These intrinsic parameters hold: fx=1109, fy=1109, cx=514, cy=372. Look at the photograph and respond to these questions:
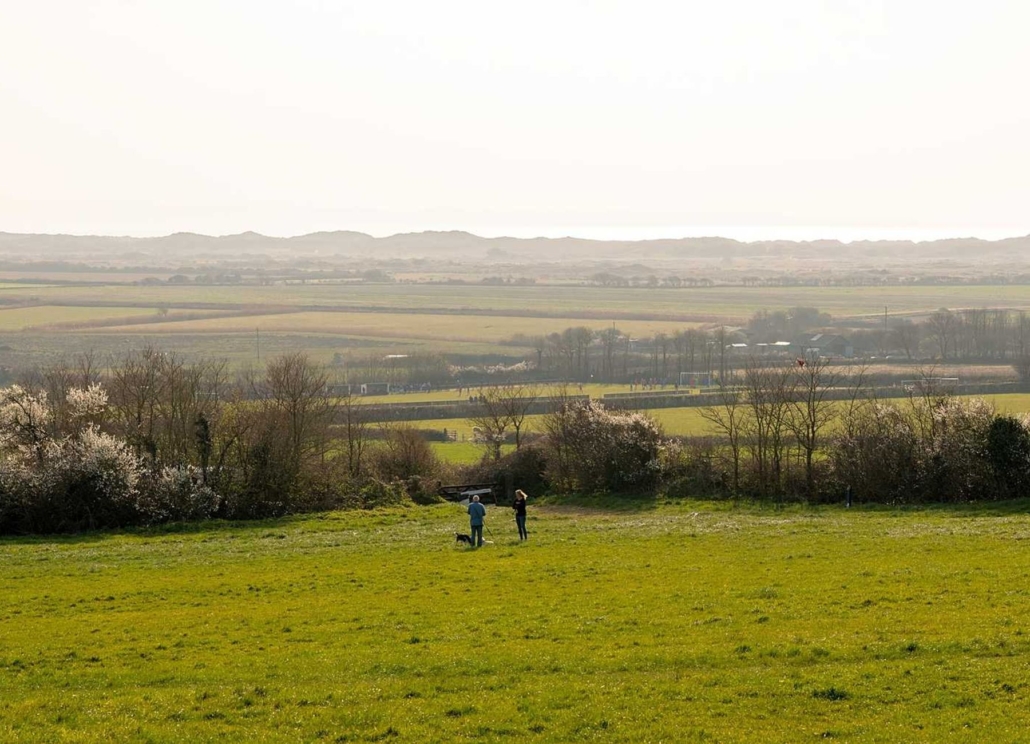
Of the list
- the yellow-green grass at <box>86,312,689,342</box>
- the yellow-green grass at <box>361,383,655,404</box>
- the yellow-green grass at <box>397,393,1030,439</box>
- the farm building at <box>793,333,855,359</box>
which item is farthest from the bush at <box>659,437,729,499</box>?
the yellow-green grass at <box>86,312,689,342</box>

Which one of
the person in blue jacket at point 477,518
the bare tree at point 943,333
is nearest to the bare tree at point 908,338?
the bare tree at point 943,333

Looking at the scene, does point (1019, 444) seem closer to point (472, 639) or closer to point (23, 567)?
point (472, 639)

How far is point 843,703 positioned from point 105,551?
25.1 metres

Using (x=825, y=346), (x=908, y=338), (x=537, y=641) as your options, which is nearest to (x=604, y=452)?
(x=537, y=641)

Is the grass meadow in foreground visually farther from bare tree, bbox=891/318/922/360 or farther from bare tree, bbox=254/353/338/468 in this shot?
bare tree, bbox=891/318/922/360

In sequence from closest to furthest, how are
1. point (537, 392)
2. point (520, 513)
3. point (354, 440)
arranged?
point (520, 513) < point (354, 440) < point (537, 392)

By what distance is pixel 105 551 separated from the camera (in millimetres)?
33719

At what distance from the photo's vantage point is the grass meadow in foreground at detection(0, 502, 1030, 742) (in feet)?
49.5

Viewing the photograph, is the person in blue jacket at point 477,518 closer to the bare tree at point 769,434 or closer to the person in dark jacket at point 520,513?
the person in dark jacket at point 520,513

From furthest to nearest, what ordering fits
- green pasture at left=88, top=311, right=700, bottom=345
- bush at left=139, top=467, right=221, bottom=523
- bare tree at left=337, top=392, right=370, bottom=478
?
1. green pasture at left=88, top=311, right=700, bottom=345
2. bare tree at left=337, top=392, right=370, bottom=478
3. bush at left=139, top=467, right=221, bottom=523

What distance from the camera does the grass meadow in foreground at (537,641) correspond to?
15.1 metres

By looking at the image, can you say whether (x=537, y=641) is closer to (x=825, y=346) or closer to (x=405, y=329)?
(x=825, y=346)

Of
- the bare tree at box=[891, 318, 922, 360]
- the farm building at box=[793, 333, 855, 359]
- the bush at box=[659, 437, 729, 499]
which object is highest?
the bush at box=[659, 437, 729, 499]

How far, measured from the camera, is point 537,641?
19.4m
